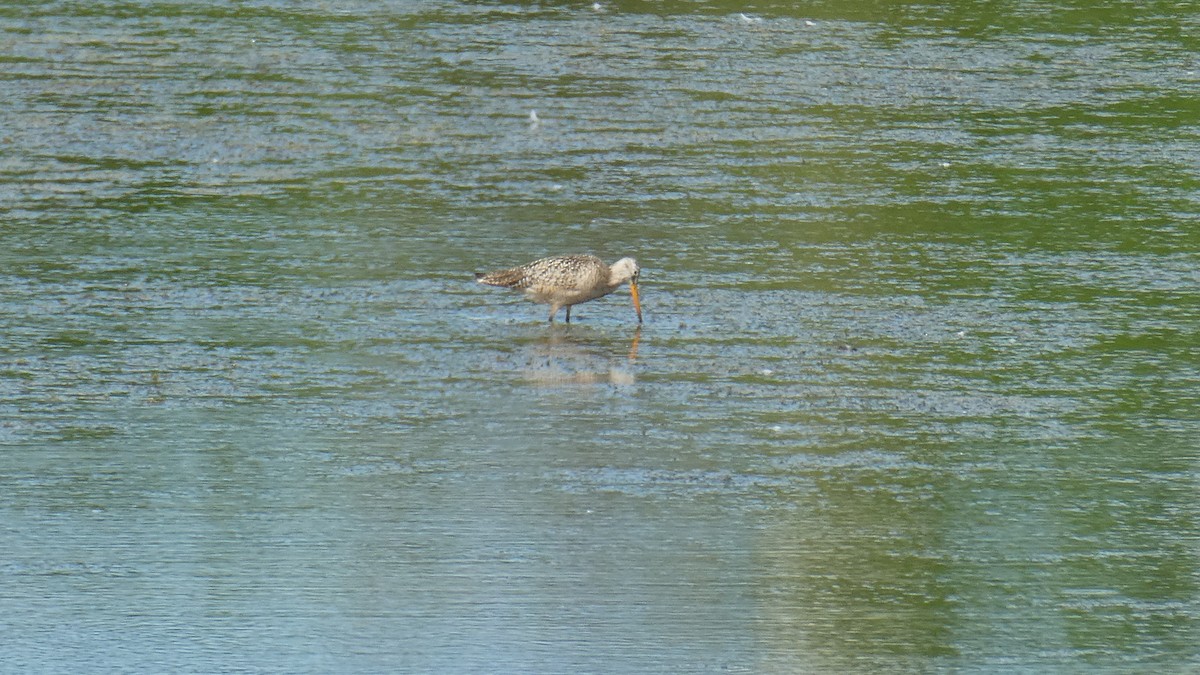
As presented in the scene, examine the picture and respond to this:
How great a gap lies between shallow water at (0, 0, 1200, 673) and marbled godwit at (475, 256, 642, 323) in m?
0.21

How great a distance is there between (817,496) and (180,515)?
2367mm

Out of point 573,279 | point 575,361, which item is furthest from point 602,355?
Answer: point 573,279

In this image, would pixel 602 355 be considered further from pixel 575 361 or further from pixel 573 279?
pixel 573 279

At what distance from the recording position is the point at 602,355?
33.5 ft

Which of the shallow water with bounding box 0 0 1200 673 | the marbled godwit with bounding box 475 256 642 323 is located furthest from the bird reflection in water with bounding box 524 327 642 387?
the marbled godwit with bounding box 475 256 642 323

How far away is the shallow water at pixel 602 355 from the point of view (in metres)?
6.88

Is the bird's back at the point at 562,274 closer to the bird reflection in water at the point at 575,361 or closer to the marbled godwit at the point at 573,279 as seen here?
the marbled godwit at the point at 573,279

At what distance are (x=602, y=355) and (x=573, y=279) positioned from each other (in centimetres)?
70

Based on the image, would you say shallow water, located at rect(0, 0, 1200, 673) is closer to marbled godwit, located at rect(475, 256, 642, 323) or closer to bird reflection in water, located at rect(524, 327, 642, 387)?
bird reflection in water, located at rect(524, 327, 642, 387)

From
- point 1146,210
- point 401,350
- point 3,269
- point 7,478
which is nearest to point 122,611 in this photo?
point 7,478

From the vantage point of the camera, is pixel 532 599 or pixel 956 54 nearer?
pixel 532 599

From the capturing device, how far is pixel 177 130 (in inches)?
581

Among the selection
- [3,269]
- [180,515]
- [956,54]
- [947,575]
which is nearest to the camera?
[947,575]

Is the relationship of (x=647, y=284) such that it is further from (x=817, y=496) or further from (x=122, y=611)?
(x=122, y=611)
